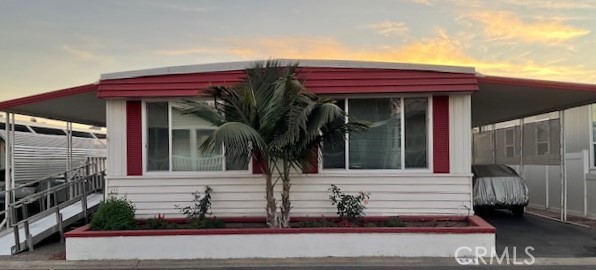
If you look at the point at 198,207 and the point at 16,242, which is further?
the point at 198,207

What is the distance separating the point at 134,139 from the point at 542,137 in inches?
428

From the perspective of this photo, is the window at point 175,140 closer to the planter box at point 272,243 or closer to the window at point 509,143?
the planter box at point 272,243

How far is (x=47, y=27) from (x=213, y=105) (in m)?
6.91

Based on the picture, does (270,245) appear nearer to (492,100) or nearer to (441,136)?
(441,136)

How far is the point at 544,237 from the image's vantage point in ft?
34.9

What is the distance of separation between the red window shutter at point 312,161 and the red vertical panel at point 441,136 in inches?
89.2

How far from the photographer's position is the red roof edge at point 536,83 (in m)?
9.80

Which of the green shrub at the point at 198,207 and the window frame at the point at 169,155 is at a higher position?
the window frame at the point at 169,155

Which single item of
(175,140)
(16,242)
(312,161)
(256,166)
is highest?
(175,140)

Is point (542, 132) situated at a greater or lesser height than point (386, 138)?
greater

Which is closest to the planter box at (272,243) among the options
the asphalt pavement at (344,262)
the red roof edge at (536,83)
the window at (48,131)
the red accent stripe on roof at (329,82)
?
the asphalt pavement at (344,262)

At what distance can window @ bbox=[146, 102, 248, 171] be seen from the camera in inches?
411

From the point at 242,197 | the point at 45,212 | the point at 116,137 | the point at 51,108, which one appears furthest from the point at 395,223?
the point at 51,108

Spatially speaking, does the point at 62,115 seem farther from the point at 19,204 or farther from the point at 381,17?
the point at 381,17
